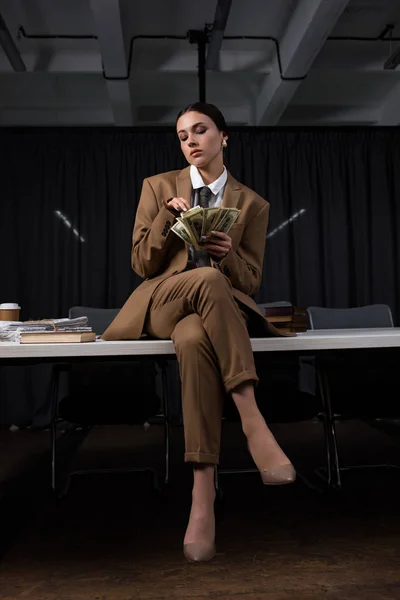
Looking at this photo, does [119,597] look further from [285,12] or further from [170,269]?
[285,12]

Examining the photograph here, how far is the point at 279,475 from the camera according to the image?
1.36 meters

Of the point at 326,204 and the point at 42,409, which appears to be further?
the point at 326,204

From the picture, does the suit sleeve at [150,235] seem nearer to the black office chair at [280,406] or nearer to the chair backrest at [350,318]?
the black office chair at [280,406]

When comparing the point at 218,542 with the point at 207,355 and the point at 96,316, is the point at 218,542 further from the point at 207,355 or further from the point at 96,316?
the point at 96,316

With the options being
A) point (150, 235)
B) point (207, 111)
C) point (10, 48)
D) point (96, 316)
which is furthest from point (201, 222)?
point (10, 48)

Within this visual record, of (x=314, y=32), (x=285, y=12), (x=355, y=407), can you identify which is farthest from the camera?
(x=285, y=12)

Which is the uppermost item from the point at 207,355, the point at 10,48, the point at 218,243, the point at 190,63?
the point at 190,63

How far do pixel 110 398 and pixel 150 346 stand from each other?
1132mm

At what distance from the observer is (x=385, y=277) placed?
215 inches

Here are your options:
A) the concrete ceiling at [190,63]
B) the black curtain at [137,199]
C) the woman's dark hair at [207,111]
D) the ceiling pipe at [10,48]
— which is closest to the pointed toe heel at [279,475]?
the woman's dark hair at [207,111]

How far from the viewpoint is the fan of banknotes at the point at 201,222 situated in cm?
155

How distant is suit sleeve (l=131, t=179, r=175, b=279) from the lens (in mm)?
1759

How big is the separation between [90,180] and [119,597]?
14.8ft

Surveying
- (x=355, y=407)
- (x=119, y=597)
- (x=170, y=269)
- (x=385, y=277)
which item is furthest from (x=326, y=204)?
(x=119, y=597)
